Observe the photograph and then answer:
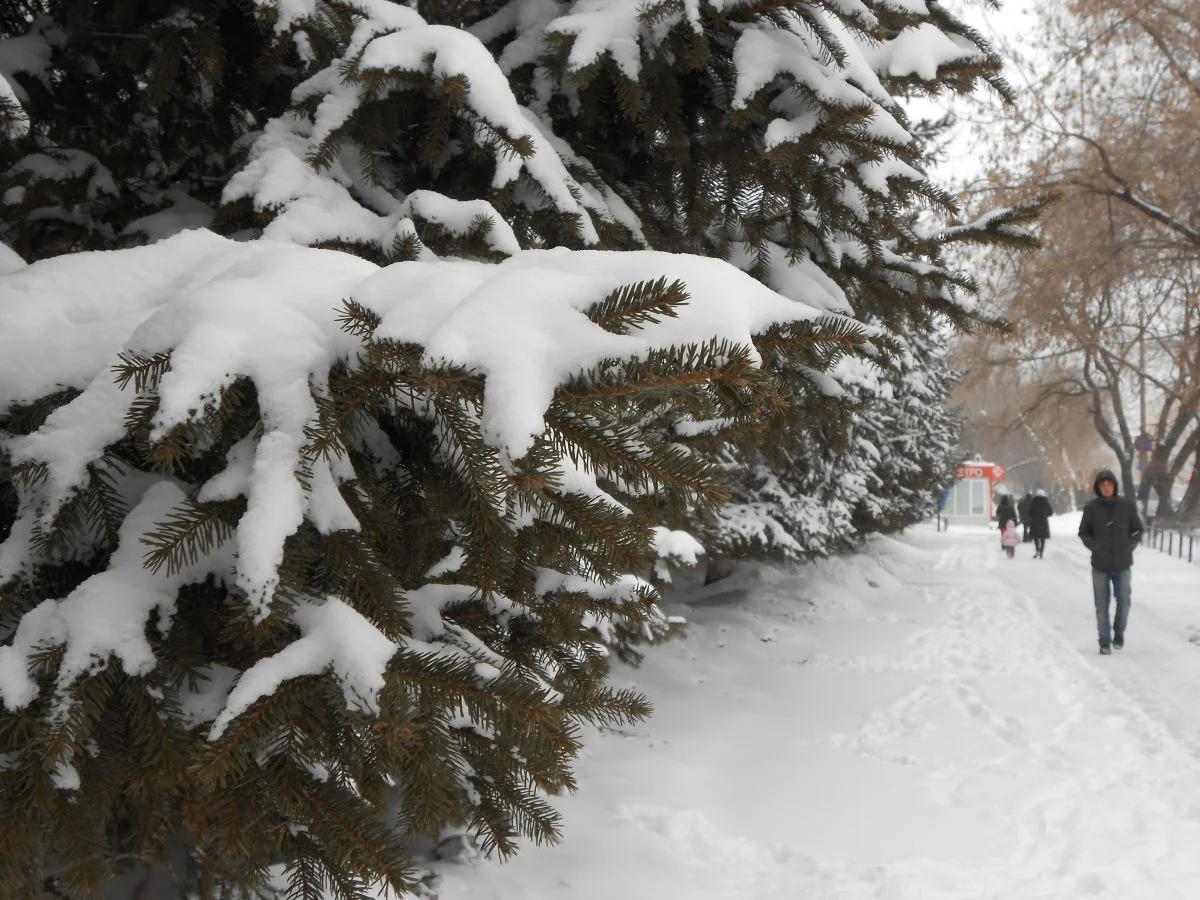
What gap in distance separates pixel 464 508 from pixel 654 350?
1.67 feet

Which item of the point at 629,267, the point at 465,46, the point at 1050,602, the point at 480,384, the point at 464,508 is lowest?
the point at 1050,602

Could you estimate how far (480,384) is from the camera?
4.41 feet

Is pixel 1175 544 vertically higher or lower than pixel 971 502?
higher

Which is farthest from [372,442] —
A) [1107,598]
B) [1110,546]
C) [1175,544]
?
[1175,544]

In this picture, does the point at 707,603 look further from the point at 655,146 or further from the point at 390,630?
the point at 390,630

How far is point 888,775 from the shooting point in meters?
5.10

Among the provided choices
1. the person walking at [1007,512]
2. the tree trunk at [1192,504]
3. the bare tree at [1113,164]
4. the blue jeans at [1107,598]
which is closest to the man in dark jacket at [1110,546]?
the blue jeans at [1107,598]

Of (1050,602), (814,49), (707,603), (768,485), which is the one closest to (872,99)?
(814,49)

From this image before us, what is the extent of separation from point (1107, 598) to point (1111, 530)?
2.25ft

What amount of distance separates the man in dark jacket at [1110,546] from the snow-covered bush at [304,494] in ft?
27.9

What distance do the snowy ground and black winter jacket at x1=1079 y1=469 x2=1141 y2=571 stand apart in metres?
0.91

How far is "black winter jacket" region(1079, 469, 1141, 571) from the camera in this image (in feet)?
29.1

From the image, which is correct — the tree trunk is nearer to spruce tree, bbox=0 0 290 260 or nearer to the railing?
the railing

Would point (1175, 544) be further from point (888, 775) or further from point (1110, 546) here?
point (888, 775)
